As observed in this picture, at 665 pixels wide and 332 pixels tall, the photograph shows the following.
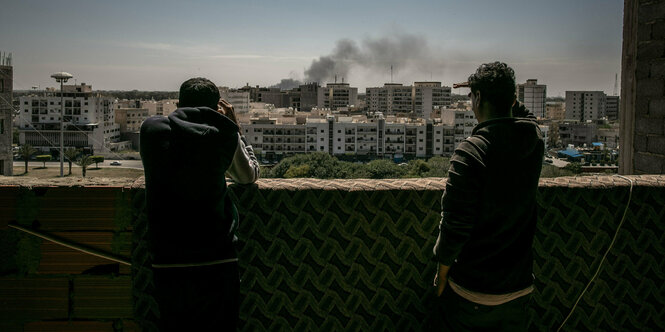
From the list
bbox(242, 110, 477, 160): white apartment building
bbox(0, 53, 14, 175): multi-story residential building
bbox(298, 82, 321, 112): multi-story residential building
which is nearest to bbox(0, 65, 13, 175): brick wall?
bbox(0, 53, 14, 175): multi-story residential building

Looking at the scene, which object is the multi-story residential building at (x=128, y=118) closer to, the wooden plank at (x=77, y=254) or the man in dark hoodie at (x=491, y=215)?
the wooden plank at (x=77, y=254)

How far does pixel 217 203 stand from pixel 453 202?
602 mm

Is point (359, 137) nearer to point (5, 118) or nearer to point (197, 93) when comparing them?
point (5, 118)

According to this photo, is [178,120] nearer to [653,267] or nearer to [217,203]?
[217,203]

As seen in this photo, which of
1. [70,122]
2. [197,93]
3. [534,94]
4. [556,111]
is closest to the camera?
[197,93]

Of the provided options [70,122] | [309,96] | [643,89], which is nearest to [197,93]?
[643,89]

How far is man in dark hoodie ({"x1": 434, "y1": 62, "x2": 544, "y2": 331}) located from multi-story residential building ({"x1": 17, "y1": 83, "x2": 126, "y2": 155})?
5356 centimetres

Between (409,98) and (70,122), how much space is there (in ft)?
188

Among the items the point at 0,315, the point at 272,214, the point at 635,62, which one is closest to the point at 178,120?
the point at 272,214

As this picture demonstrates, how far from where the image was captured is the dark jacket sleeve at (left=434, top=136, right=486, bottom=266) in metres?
1.37

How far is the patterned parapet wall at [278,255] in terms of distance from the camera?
5.41ft

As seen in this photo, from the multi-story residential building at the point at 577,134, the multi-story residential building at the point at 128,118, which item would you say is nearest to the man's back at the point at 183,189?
the multi-story residential building at the point at 128,118

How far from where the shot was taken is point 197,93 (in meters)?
1.50

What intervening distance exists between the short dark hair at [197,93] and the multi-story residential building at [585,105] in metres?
99.0
